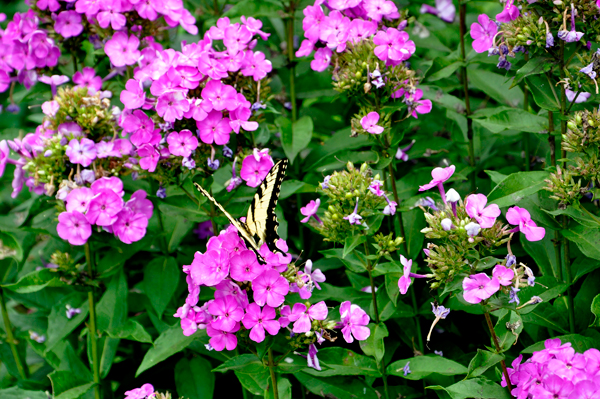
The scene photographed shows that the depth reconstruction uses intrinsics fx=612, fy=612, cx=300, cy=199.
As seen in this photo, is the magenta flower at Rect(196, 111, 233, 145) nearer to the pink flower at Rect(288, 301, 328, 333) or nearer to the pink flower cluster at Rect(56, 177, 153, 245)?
the pink flower cluster at Rect(56, 177, 153, 245)

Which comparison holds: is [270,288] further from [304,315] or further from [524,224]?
[524,224]

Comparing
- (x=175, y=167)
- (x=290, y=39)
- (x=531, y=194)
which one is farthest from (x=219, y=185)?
(x=531, y=194)

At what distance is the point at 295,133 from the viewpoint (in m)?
3.19

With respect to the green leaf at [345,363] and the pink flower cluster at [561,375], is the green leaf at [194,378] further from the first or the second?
the pink flower cluster at [561,375]

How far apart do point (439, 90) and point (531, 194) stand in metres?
1.03

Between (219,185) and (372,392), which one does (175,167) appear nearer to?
(219,185)

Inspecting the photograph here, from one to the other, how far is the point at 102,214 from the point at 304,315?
1.09 metres

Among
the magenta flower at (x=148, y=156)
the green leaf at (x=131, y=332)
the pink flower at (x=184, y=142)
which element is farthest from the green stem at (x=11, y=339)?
the pink flower at (x=184, y=142)

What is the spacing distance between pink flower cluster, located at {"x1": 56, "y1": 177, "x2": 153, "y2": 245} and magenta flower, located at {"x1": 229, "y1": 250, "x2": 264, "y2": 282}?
87 centimetres

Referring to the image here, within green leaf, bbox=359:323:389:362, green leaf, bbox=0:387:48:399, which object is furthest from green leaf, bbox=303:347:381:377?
green leaf, bbox=0:387:48:399

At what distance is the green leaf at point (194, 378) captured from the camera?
9.50ft

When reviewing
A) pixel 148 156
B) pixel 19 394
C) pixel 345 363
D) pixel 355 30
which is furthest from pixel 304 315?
pixel 19 394

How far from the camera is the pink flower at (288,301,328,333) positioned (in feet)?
6.82

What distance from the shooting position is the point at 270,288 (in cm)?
205
